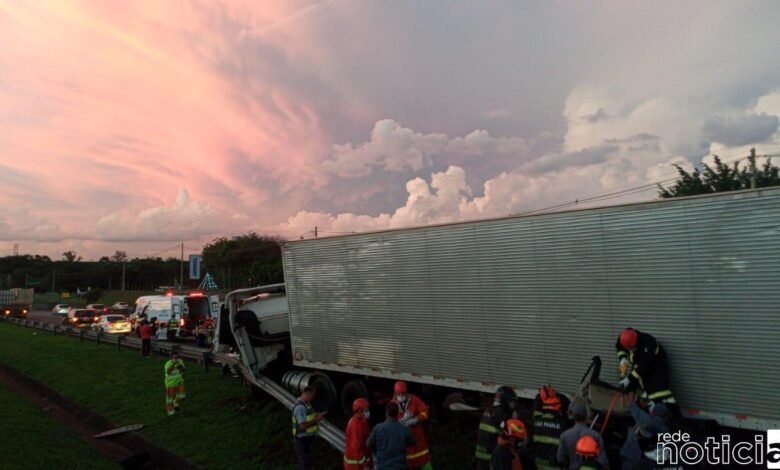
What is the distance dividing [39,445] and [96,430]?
211cm

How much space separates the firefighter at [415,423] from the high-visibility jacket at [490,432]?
0.81 metres

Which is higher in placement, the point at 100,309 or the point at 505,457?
the point at 100,309

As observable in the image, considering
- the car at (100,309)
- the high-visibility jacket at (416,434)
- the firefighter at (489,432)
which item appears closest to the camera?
the firefighter at (489,432)

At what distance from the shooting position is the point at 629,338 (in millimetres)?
5992

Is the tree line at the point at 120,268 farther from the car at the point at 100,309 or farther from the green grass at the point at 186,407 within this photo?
the green grass at the point at 186,407

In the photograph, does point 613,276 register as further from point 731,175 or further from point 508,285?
point 731,175

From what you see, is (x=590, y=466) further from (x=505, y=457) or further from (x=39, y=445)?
(x=39, y=445)

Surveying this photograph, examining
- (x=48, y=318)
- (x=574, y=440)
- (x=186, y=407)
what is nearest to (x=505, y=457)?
(x=574, y=440)

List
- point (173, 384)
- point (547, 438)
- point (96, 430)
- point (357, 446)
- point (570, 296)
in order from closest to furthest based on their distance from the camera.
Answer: point (547, 438)
point (357, 446)
point (570, 296)
point (96, 430)
point (173, 384)

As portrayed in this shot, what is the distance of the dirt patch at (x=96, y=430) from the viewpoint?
8.88m

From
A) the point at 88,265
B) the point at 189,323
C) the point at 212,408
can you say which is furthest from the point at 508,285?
the point at 88,265

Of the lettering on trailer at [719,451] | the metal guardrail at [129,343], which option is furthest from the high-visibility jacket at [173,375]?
the lettering on trailer at [719,451]

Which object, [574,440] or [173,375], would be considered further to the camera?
[173,375]

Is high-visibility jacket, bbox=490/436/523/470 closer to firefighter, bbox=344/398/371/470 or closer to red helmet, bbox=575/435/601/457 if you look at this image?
red helmet, bbox=575/435/601/457
